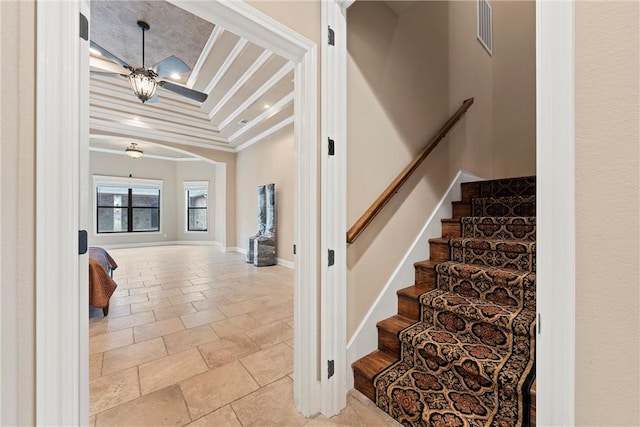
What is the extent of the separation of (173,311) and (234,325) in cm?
91

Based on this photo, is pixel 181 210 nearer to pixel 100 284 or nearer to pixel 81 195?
pixel 100 284

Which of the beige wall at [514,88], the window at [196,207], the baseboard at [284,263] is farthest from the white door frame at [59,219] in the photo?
the window at [196,207]

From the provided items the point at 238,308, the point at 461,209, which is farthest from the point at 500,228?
the point at 238,308

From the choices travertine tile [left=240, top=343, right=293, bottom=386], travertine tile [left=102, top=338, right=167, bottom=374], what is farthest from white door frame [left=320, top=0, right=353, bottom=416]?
travertine tile [left=102, top=338, right=167, bottom=374]

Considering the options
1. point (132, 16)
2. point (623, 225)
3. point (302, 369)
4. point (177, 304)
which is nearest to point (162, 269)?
point (177, 304)

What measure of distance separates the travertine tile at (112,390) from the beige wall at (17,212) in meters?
1.06

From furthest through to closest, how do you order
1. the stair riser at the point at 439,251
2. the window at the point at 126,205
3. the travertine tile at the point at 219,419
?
the window at the point at 126,205 → the stair riser at the point at 439,251 → the travertine tile at the point at 219,419

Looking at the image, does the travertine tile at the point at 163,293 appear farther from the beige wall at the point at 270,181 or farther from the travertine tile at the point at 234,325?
the beige wall at the point at 270,181

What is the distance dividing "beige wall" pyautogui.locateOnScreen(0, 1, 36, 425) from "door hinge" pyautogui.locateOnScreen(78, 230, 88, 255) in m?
0.10

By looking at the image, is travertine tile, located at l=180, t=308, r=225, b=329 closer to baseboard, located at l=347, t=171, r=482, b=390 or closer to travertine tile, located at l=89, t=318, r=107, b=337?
travertine tile, located at l=89, t=318, r=107, b=337

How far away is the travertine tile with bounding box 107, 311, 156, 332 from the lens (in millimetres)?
2527

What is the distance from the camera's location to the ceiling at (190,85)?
2.87 meters

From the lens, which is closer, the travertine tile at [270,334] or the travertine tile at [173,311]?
the travertine tile at [270,334]

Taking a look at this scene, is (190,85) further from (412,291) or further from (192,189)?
(192,189)
